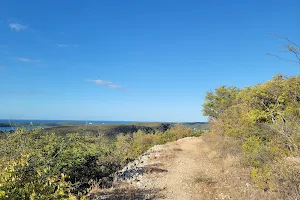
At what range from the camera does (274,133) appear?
9.88 metres

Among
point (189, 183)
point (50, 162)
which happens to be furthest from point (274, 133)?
point (50, 162)

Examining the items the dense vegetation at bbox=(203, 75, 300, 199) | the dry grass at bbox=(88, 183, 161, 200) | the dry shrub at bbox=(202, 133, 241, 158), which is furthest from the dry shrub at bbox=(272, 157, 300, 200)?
the dry shrub at bbox=(202, 133, 241, 158)

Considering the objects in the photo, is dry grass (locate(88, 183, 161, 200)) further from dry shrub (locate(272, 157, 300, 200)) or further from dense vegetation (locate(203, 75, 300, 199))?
dry shrub (locate(272, 157, 300, 200))

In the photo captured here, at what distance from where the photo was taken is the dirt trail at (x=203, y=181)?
34.0 ft

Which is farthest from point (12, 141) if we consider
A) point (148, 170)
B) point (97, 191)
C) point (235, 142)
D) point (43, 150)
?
point (235, 142)

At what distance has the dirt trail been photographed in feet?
34.0

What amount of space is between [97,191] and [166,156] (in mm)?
9976

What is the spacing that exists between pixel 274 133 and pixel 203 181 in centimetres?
449

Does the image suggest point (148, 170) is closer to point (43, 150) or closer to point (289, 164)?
point (43, 150)

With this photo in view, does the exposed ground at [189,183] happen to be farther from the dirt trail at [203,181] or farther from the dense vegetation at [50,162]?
the dense vegetation at [50,162]

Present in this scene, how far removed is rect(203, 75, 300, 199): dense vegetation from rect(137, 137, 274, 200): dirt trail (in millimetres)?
1058

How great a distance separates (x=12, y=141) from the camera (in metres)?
10.6

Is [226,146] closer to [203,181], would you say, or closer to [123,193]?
[203,181]

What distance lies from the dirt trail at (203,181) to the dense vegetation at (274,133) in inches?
41.6
